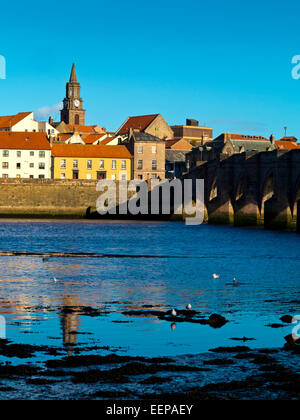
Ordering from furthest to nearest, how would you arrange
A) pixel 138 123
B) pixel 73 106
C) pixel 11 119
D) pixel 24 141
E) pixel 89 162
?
pixel 73 106, pixel 138 123, pixel 11 119, pixel 89 162, pixel 24 141

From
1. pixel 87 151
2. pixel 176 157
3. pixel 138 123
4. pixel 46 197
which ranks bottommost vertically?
pixel 46 197

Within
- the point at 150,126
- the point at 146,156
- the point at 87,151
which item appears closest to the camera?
the point at 87,151

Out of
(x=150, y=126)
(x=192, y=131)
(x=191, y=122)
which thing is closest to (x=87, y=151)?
(x=150, y=126)

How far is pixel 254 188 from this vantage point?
7925 centimetres

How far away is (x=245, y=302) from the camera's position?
78.1 ft

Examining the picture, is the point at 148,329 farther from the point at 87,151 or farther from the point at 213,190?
the point at 87,151

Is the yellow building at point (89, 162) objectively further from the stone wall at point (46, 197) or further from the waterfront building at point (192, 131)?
the waterfront building at point (192, 131)

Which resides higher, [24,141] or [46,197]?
[24,141]

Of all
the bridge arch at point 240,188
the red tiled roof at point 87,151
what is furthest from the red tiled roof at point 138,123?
the bridge arch at point 240,188

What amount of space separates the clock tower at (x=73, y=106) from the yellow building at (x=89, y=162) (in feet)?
272

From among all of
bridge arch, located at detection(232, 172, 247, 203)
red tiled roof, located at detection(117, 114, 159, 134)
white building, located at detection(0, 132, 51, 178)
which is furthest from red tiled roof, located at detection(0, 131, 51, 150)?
red tiled roof, located at detection(117, 114, 159, 134)

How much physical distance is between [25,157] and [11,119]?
27445 millimetres

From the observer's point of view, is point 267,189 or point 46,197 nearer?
point 267,189

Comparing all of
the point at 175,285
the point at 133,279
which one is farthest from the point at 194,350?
the point at 133,279
